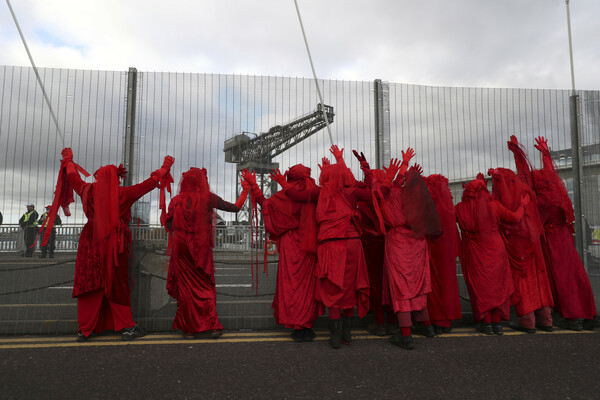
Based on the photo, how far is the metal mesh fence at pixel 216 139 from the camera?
4223mm

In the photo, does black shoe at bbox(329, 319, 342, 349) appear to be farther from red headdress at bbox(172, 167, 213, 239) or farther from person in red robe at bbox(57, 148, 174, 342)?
person in red robe at bbox(57, 148, 174, 342)

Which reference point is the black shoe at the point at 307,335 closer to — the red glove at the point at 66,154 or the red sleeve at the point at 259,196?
the red sleeve at the point at 259,196

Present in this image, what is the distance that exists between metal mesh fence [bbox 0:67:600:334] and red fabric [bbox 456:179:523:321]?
0.65m

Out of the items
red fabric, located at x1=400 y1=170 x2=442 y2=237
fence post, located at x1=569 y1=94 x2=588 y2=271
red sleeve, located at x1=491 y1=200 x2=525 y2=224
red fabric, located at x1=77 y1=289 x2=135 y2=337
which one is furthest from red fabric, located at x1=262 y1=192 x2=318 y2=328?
fence post, located at x1=569 y1=94 x2=588 y2=271

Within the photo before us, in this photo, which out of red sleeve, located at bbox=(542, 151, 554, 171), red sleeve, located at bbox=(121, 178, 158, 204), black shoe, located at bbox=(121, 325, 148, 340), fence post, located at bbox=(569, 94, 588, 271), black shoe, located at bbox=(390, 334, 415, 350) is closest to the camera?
black shoe, located at bbox=(390, 334, 415, 350)

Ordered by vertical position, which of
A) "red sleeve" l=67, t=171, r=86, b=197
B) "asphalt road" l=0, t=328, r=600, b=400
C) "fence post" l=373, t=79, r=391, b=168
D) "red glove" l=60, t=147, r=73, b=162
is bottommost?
"asphalt road" l=0, t=328, r=600, b=400

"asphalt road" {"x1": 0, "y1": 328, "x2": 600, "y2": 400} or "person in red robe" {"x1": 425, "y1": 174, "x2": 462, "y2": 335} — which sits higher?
"person in red robe" {"x1": 425, "y1": 174, "x2": 462, "y2": 335}

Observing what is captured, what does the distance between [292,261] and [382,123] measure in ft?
7.92

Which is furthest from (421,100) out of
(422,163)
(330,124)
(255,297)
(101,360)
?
(101,360)

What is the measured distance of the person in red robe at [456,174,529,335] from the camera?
4.01 meters

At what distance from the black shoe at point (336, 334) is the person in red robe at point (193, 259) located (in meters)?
1.15

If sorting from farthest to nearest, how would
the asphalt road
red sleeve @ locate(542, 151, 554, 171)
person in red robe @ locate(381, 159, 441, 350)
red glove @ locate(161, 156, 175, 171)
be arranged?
red sleeve @ locate(542, 151, 554, 171), red glove @ locate(161, 156, 175, 171), person in red robe @ locate(381, 159, 441, 350), the asphalt road

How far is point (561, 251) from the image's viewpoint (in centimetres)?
439

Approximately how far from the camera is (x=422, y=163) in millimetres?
5152
